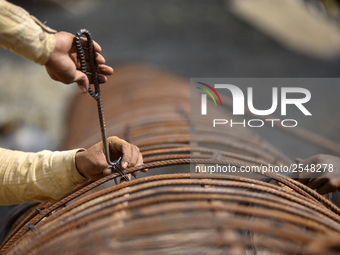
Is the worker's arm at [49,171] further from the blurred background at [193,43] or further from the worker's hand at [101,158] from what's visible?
the blurred background at [193,43]

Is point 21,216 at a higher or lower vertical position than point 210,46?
lower

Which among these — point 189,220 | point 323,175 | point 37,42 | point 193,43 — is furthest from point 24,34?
point 193,43

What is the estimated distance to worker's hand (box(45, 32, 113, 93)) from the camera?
1073 millimetres

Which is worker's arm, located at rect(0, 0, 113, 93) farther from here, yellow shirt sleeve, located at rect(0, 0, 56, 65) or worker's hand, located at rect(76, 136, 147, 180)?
worker's hand, located at rect(76, 136, 147, 180)

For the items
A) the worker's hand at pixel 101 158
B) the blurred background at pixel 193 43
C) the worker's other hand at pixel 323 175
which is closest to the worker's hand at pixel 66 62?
the worker's hand at pixel 101 158

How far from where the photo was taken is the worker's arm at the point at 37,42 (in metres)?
1.02

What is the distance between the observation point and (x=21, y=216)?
1.43 m

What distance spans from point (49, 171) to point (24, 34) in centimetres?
42

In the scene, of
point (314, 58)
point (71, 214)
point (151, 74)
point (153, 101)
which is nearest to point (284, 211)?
point (71, 214)

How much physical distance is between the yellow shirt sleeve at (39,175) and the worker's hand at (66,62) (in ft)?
0.78

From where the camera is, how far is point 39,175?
123 cm

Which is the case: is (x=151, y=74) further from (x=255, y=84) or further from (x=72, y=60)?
(x=255, y=84)

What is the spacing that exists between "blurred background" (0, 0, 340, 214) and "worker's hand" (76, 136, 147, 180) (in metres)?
2.86

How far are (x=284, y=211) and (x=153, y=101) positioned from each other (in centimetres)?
130
